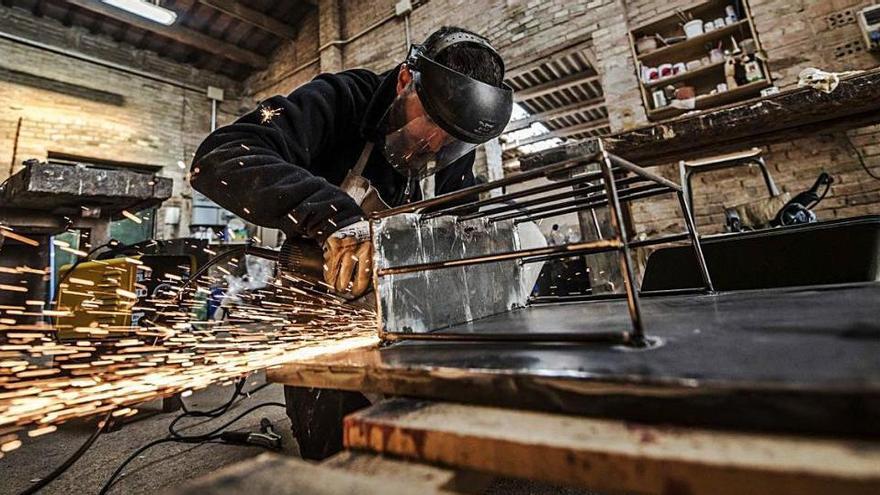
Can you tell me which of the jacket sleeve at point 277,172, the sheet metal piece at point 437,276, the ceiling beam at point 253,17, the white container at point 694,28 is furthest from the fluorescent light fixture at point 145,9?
the white container at point 694,28

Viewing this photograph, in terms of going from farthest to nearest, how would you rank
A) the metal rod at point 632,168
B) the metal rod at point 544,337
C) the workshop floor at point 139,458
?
the workshop floor at point 139,458 → the metal rod at point 632,168 → the metal rod at point 544,337

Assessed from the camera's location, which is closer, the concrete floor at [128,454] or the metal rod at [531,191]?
the metal rod at [531,191]

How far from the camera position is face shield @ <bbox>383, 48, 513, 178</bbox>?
1.65 m

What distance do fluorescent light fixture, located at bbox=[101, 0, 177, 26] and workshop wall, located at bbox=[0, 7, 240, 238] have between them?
2.56 metres

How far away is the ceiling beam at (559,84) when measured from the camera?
8.02m

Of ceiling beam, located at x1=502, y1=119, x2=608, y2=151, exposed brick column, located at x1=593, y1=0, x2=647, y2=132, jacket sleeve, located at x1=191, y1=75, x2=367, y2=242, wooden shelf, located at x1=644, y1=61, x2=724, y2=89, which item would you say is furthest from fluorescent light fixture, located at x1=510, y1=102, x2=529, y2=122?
jacket sleeve, located at x1=191, y1=75, x2=367, y2=242

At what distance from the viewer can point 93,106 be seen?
7.80m

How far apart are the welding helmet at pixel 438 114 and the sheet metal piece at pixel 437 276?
53cm

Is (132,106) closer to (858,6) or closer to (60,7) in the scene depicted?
(60,7)

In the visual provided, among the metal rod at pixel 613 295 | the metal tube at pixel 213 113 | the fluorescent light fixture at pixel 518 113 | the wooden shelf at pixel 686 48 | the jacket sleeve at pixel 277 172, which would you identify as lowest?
the metal rod at pixel 613 295

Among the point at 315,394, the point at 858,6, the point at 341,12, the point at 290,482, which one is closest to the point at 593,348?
the point at 290,482

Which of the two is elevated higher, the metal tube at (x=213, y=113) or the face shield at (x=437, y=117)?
the metal tube at (x=213, y=113)

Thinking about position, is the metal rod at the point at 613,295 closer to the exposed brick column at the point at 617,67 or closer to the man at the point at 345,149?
the man at the point at 345,149

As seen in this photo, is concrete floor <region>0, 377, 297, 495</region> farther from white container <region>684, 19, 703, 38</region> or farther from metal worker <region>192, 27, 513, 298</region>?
white container <region>684, 19, 703, 38</region>
